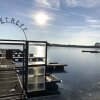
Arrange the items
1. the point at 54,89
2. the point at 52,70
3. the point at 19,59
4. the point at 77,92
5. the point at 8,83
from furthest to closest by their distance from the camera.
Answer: the point at 19,59 < the point at 52,70 < the point at 77,92 < the point at 54,89 < the point at 8,83

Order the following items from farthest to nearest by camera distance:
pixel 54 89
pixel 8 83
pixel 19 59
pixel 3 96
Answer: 1. pixel 19 59
2. pixel 54 89
3. pixel 8 83
4. pixel 3 96

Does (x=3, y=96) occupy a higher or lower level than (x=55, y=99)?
higher

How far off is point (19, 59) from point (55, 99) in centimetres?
4885

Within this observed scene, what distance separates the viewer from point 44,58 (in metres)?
20.6

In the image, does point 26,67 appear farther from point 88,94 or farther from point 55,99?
point 88,94

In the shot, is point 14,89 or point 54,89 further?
point 54,89

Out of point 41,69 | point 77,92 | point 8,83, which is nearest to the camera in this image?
point 41,69

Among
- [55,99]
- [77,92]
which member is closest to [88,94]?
[77,92]

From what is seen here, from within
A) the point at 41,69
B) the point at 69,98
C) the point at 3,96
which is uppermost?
the point at 41,69

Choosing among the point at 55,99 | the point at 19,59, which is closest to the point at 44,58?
the point at 55,99

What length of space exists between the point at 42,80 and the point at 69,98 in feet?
63.2

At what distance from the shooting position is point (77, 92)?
4369 centimetres

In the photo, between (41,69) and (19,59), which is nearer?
(41,69)

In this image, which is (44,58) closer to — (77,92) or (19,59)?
(77,92)
